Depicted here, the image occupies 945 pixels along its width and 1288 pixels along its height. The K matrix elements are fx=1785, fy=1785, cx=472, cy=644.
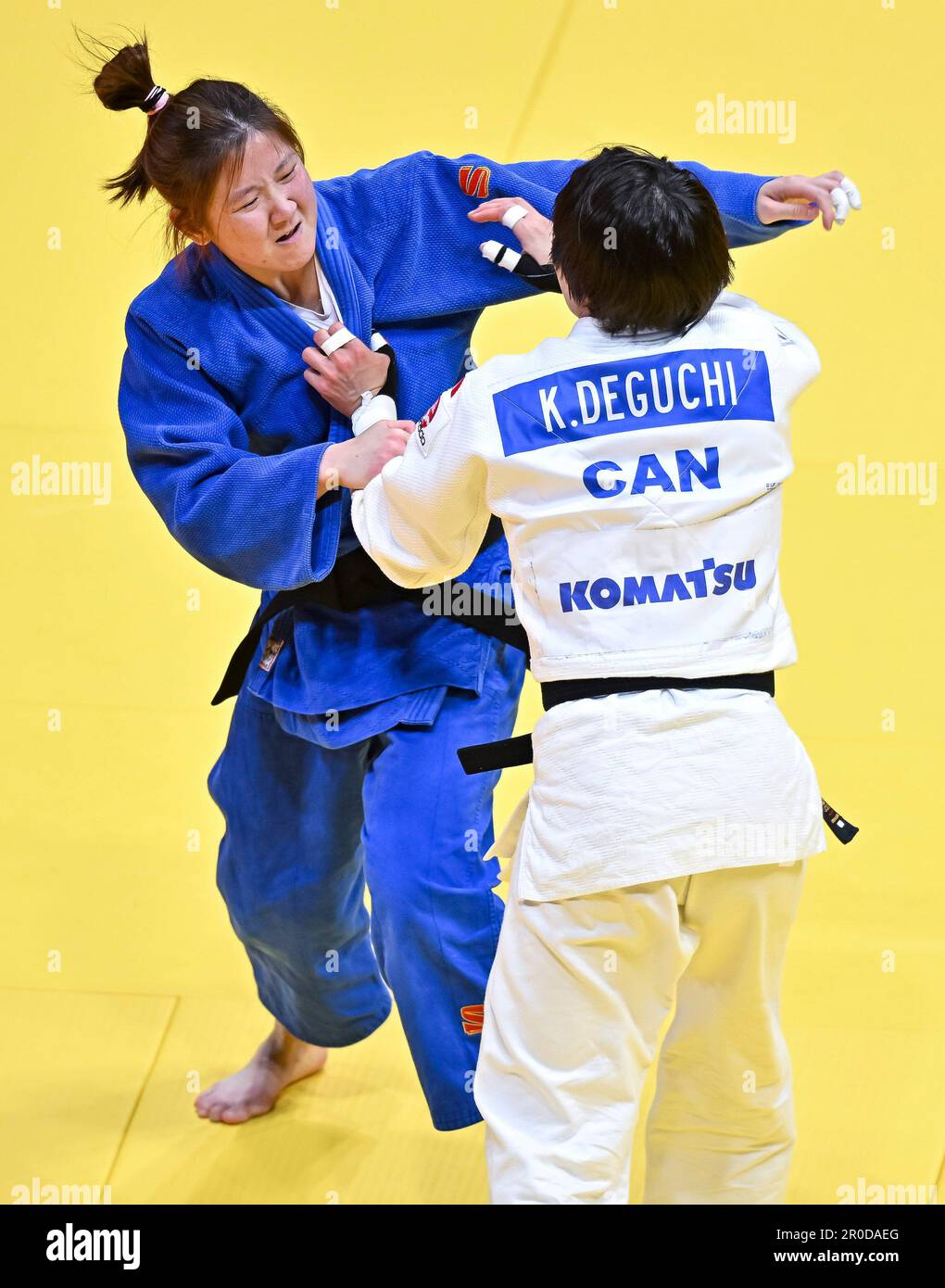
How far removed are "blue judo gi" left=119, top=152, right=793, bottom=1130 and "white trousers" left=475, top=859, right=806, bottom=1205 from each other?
18.2 inches

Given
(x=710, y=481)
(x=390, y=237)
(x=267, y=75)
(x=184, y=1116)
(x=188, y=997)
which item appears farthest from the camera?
(x=267, y=75)

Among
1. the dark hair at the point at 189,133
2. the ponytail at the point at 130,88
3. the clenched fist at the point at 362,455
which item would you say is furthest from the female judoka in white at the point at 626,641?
the ponytail at the point at 130,88

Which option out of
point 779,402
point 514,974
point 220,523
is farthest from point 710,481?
point 220,523

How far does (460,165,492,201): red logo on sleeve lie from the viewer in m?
3.03

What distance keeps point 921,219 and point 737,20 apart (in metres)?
1.26

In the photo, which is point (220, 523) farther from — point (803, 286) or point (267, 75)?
point (267, 75)

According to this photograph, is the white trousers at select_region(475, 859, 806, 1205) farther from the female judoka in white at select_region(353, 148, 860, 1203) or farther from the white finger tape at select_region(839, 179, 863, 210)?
the white finger tape at select_region(839, 179, 863, 210)

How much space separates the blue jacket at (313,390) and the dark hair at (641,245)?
0.67 meters

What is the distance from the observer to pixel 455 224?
9.99 feet

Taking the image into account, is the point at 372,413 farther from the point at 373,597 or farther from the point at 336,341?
the point at 373,597

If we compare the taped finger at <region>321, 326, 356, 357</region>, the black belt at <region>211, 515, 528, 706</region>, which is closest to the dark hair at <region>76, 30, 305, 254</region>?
the taped finger at <region>321, 326, 356, 357</region>

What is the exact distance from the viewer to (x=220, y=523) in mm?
2836

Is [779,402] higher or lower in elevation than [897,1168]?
higher

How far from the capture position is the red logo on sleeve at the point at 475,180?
3033 mm
